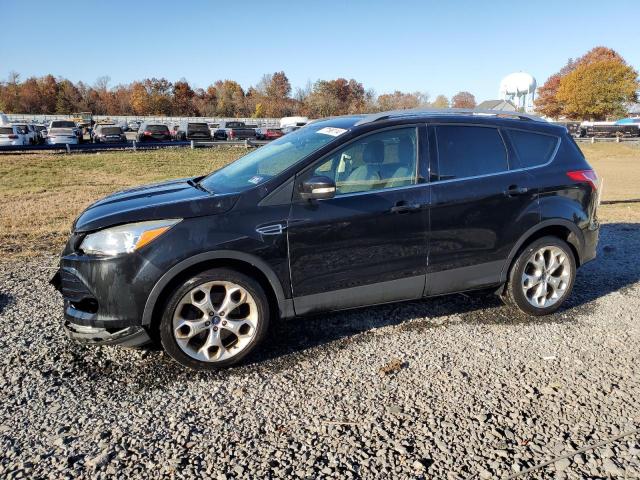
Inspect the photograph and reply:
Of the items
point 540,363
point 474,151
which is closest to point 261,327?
point 540,363

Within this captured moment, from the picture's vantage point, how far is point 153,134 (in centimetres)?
3091

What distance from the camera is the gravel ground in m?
2.60

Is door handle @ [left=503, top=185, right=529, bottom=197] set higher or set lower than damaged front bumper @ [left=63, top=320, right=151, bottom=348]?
higher

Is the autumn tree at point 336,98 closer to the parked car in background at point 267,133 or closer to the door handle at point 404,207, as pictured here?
the parked car in background at point 267,133

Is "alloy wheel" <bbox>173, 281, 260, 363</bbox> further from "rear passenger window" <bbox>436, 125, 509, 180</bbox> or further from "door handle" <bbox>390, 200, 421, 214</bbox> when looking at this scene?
"rear passenger window" <bbox>436, 125, 509, 180</bbox>

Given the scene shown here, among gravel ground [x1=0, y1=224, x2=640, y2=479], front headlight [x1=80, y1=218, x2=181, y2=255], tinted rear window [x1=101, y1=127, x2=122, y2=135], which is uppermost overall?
tinted rear window [x1=101, y1=127, x2=122, y2=135]

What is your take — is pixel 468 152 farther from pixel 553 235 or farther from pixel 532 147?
pixel 553 235

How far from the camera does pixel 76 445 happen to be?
273 cm

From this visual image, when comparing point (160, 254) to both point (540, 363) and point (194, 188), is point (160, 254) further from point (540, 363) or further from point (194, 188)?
point (540, 363)

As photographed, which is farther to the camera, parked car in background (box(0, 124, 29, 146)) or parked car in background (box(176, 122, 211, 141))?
parked car in background (box(176, 122, 211, 141))

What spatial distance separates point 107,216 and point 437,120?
271cm

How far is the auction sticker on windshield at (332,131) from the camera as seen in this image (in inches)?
158

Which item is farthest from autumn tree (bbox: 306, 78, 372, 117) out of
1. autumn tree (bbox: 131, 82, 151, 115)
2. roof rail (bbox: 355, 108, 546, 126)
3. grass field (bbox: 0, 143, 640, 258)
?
roof rail (bbox: 355, 108, 546, 126)

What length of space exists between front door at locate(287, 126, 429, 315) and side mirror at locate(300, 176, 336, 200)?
69 millimetres
